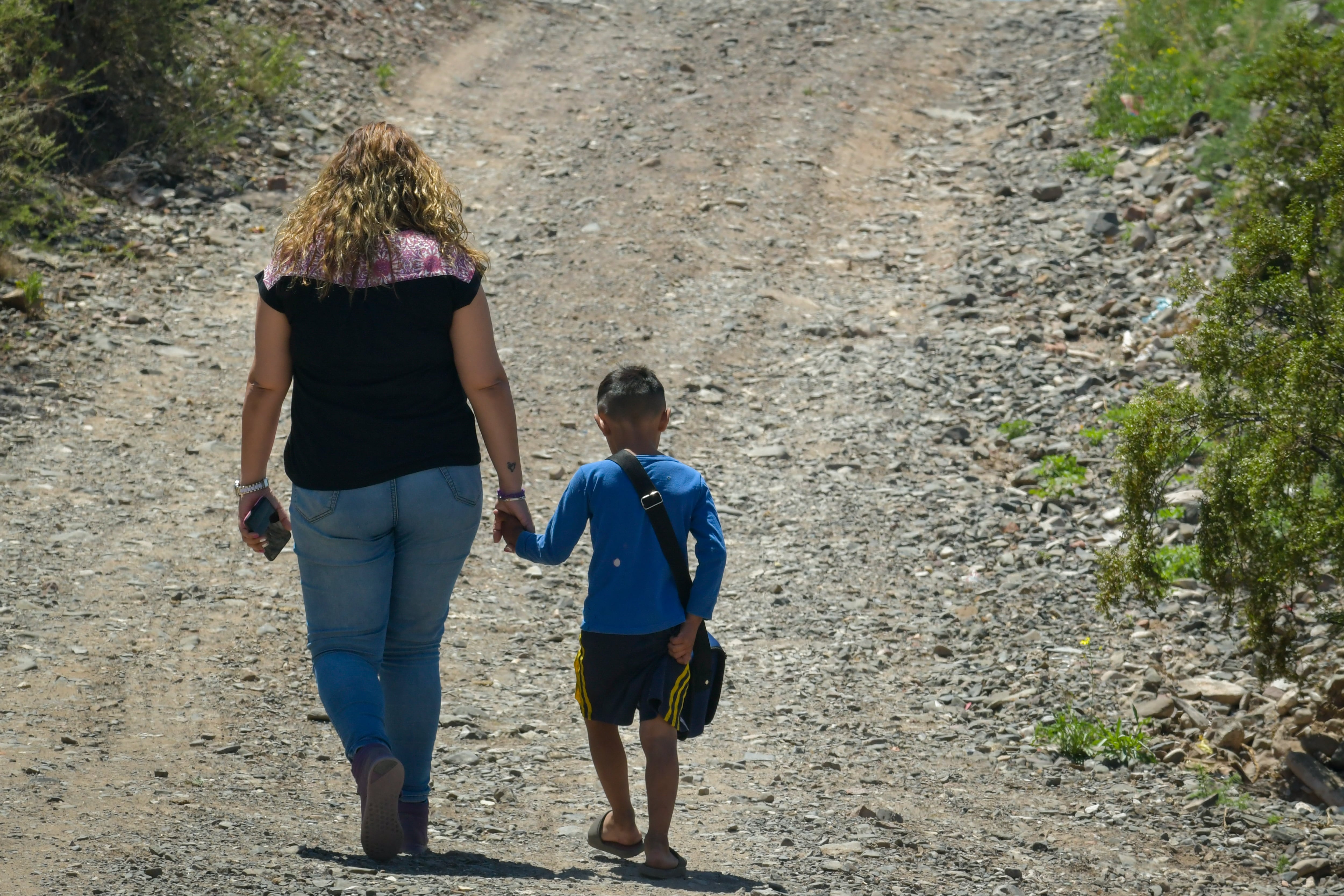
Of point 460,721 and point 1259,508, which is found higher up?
point 1259,508

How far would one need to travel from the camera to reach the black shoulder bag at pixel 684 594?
3342 millimetres

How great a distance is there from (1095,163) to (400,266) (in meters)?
9.59

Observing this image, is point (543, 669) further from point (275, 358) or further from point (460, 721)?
point (275, 358)

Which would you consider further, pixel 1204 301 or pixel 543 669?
pixel 543 669

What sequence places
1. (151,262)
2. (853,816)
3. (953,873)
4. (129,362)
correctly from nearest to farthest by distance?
(953,873)
(853,816)
(129,362)
(151,262)

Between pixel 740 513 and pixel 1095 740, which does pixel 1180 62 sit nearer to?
pixel 740 513

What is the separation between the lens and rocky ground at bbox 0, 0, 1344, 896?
4168 mm

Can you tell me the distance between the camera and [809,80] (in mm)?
14039

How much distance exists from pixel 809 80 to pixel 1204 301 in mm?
9885

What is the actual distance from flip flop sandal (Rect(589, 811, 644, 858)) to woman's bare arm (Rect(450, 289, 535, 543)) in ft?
2.97

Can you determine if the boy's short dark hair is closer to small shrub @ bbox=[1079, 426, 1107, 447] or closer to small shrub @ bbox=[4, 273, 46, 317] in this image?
small shrub @ bbox=[1079, 426, 1107, 447]

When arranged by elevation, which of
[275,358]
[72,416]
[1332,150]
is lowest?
[72,416]

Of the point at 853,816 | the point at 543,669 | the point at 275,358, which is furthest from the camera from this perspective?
the point at 543,669

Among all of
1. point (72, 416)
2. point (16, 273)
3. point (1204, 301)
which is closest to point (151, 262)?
point (16, 273)
